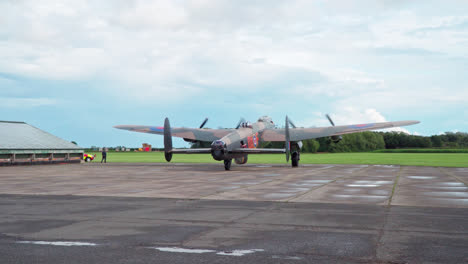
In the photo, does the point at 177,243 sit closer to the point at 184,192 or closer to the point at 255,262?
the point at 255,262

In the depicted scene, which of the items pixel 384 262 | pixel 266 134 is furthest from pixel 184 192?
pixel 266 134

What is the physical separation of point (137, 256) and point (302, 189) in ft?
38.8

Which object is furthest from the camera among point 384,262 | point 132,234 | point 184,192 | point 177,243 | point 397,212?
point 184,192

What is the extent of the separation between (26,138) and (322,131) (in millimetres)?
32827

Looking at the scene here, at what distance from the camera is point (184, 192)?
664 inches

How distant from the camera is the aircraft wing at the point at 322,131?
128ft

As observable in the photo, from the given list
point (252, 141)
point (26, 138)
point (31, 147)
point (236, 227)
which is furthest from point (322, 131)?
point (26, 138)

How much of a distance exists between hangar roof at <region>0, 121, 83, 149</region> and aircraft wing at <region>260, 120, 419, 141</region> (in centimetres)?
2452

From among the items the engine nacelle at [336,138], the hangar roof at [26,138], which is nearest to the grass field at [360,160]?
the engine nacelle at [336,138]

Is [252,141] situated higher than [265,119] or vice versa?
[265,119]

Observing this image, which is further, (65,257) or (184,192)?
(184,192)

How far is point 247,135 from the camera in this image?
34719 millimetres

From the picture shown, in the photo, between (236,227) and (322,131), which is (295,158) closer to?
(322,131)

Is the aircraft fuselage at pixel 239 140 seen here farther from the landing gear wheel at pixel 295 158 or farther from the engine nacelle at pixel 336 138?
the engine nacelle at pixel 336 138
